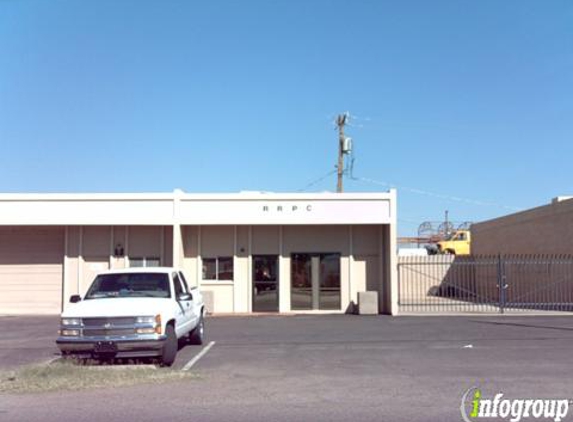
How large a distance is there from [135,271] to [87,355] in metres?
2.38

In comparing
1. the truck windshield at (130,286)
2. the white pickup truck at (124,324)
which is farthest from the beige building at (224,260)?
the white pickup truck at (124,324)

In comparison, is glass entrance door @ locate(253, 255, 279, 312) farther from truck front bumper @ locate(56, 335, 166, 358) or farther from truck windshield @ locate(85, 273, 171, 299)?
truck front bumper @ locate(56, 335, 166, 358)

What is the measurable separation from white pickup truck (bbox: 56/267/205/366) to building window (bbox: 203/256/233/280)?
13.3 meters

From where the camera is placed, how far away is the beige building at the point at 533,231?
27969 mm

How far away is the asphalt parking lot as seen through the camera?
27.1 feet

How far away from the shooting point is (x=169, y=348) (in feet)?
38.4

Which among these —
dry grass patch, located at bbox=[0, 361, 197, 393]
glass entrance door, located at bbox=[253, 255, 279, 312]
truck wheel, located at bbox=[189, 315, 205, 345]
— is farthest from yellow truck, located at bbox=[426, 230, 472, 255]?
dry grass patch, located at bbox=[0, 361, 197, 393]

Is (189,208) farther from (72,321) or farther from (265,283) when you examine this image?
(72,321)

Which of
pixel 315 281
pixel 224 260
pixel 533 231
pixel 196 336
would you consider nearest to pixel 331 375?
pixel 196 336

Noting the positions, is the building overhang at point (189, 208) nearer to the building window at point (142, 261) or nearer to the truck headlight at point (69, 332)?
the building window at point (142, 261)

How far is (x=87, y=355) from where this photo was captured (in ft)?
37.5

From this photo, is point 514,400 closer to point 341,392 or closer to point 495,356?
point 341,392

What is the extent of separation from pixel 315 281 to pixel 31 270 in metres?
11.4

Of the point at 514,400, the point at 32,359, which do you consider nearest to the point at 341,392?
the point at 514,400
